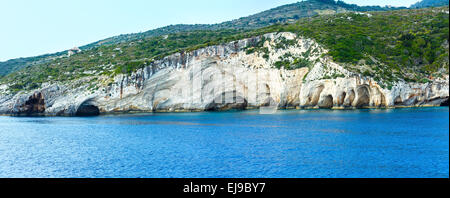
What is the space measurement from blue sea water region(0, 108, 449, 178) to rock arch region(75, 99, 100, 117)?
34.2 metres

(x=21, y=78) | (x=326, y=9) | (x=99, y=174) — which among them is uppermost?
(x=326, y=9)

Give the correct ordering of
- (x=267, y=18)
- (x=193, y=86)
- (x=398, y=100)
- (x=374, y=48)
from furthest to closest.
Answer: (x=267, y=18)
(x=193, y=86)
(x=374, y=48)
(x=398, y=100)

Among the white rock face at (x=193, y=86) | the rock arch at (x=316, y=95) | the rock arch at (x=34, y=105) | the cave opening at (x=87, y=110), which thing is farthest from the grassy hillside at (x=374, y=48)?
the cave opening at (x=87, y=110)

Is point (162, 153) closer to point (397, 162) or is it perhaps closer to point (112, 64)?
point (397, 162)

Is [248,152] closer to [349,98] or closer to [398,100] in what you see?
[349,98]

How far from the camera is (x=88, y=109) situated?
7975cm

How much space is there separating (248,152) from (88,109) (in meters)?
62.2

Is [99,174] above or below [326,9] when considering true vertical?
below

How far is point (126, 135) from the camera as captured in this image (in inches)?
1594

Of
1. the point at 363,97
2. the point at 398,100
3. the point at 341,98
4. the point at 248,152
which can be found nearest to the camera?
the point at 248,152

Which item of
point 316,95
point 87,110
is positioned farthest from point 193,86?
point 316,95
